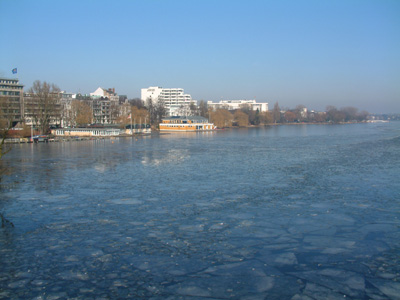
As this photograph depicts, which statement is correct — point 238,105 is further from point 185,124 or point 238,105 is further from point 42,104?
point 42,104

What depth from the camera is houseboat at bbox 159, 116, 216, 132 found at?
3164 inches

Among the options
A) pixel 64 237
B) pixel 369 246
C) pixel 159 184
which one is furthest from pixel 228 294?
pixel 159 184

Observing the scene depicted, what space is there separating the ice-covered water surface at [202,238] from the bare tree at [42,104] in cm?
4018

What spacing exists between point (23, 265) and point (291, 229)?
5966mm

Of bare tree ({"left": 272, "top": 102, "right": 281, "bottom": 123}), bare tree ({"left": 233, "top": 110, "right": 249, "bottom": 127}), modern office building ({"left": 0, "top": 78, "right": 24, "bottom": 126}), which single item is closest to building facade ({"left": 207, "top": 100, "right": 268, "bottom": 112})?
bare tree ({"left": 272, "top": 102, "right": 281, "bottom": 123})

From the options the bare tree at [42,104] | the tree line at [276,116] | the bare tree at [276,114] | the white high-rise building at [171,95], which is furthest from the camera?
the bare tree at [276,114]

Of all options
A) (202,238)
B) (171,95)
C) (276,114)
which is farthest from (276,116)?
(202,238)

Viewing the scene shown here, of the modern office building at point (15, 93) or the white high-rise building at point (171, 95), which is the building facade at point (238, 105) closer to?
the white high-rise building at point (171, 95)

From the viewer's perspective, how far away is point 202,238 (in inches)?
358

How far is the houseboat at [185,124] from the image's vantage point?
80.4m

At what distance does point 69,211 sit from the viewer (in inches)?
460

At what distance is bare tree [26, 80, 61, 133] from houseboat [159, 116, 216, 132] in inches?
1081

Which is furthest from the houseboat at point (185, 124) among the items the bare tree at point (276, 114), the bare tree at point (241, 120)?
the bare tree at point (276, 114)

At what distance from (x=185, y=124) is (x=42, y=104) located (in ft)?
104
